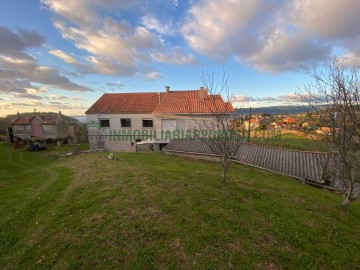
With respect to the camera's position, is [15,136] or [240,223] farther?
[15,136]

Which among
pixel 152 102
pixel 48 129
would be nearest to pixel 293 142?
pixel 152 102

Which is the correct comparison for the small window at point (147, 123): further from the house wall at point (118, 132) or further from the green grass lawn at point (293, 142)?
the green grass lawn at point (293, 142)

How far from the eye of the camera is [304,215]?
6309 millimetres

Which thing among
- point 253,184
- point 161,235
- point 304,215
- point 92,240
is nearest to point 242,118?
point 253,184

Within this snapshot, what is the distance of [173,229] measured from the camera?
5059 millimetres

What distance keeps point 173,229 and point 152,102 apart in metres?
21.7

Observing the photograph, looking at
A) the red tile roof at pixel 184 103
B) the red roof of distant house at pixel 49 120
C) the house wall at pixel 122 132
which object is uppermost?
the red tile roof at pixel 184 103

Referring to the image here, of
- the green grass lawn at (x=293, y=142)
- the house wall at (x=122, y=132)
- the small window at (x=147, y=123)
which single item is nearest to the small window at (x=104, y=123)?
the house wall at (x=122, y=132)

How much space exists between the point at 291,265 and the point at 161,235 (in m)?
2.99

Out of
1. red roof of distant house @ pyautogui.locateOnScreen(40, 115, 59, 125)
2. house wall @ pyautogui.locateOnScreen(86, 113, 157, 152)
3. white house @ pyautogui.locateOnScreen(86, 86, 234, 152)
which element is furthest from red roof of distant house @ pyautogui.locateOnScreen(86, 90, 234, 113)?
red roof of distant house @ pyautogui.locateOnScreen(40, 115, 59, 125)

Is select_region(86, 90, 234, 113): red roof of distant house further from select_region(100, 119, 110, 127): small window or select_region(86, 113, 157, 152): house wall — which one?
select_region(100, 119, 110, 127): small window

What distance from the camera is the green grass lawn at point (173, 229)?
418 cm

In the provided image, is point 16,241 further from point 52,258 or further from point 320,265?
point 320,265

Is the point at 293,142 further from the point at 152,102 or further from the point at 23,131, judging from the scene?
the point at 23,131
